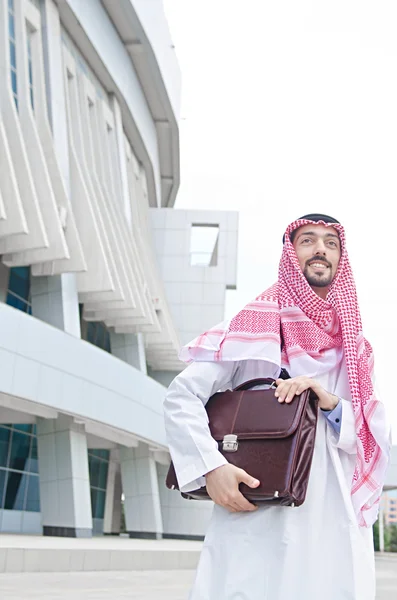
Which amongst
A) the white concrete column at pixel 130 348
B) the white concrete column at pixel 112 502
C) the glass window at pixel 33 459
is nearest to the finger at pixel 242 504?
the white concrete column at pixel 130 348

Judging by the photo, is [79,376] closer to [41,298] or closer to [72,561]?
[41,298]

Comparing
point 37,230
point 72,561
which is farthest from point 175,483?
point 37,230

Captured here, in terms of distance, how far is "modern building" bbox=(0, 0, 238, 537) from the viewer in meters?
15.0

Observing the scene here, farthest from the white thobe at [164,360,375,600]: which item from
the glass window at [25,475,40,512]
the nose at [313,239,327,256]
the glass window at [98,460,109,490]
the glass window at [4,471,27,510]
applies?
the glass window at [98,460,109,490]

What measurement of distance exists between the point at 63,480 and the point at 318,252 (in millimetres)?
14126

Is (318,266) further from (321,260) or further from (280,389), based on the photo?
(280,389)

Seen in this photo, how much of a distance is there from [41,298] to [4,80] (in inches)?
189

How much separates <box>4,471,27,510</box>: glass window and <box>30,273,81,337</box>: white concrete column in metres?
5.86

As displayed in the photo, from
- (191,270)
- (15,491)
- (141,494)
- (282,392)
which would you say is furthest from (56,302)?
(282,392)

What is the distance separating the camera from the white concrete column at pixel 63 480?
15.5 meters

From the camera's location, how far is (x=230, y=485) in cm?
221

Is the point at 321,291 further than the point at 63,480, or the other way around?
the point at 63,480

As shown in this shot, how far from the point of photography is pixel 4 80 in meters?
15.3

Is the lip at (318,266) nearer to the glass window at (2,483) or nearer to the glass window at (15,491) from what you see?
the glass window at (2,483)
